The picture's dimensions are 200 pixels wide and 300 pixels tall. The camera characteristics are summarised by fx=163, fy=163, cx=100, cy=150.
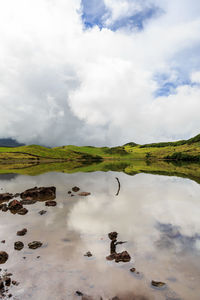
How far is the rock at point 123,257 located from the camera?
1203 centimetres

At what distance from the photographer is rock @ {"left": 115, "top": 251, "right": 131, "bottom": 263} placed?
12031 millimetres

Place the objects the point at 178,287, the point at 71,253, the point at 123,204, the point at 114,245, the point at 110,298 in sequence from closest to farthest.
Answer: the point at 110,298
the point at 178,287
the point at 71,253
the point at 114,245
the point at 123,204

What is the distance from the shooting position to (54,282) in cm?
989

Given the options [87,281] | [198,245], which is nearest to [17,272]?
[87,281]

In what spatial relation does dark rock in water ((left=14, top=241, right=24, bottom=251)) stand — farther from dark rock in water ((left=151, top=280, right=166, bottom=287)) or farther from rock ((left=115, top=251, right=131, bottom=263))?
dark rock in water ((left=151, top=280, right=166, bottom=287))

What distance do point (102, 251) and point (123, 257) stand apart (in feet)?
6.33

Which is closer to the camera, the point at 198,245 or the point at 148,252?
the point at 148,252

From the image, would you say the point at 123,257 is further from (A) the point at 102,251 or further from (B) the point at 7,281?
(B) the point at 7,281

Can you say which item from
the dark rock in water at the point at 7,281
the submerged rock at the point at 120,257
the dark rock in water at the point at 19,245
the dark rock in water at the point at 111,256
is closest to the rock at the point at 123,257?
the submerged rock at the point at 120,257

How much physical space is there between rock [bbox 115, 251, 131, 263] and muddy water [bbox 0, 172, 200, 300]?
1.04 feet

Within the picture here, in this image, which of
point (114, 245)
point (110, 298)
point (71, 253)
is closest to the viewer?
point (110, 298)

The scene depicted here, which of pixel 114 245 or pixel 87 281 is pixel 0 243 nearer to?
pixel 87 281

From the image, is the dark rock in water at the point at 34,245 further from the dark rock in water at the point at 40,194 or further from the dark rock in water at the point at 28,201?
the dark rock in water at the point at 40,194

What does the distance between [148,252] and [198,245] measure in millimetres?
4843
